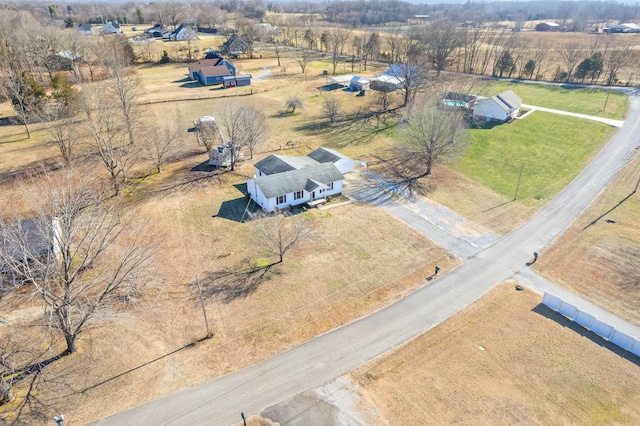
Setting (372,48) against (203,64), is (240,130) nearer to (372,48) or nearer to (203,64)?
(203,64)

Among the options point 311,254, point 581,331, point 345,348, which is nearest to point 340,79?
point 311,254

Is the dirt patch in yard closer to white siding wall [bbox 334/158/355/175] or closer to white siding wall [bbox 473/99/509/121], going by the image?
white siding wall [bbox 334/158/355/175]

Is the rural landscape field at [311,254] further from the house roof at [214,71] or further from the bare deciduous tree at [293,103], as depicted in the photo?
the house roof at [214,71]

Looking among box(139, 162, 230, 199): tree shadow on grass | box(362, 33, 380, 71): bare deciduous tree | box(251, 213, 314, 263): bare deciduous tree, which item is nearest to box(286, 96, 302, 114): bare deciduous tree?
box(139, 162, 230, 199): tree shadow on grass

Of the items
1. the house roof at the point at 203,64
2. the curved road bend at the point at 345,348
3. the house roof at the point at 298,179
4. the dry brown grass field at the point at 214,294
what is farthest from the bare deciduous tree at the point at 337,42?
the curved road bend at the point at 345,348

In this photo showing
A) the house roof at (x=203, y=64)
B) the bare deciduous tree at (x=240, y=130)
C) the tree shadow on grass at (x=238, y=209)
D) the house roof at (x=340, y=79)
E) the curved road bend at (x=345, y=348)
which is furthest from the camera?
the house roof at (x=203, y=64)

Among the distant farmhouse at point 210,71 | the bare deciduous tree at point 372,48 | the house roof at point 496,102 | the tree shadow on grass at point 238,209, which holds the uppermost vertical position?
the bare deciduous tree at point 372,48
